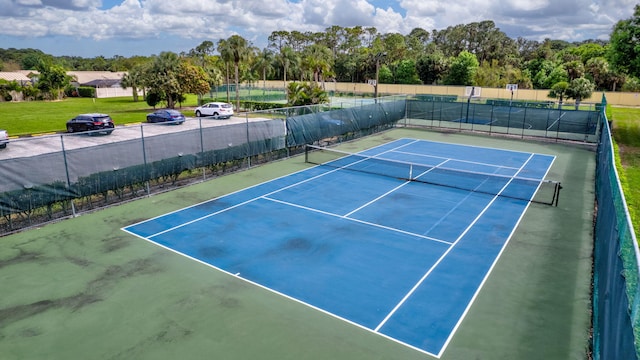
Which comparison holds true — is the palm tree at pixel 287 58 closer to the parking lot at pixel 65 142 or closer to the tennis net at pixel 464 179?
the parking lot at pixel 65 142

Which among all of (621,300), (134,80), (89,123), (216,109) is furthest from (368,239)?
(134,80)

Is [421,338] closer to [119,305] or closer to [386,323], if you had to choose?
[386,323]

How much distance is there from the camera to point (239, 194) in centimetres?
1758

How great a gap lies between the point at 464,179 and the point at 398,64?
65631mm

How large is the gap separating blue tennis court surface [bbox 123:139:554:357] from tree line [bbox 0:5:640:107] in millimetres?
18498

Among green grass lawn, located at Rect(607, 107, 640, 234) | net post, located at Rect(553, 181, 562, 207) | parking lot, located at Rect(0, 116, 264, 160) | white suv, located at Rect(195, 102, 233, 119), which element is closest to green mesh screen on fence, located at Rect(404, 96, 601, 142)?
green grass lawn, located at Rect(607, 107, 640, 234)

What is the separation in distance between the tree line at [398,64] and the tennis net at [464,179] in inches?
571

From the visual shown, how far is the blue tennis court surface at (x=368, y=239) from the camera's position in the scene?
961cm

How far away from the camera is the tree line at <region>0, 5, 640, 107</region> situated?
4525 centimetres

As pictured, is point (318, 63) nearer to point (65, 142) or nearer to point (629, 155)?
point (65, 142)

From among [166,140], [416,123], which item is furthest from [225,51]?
[166,140]

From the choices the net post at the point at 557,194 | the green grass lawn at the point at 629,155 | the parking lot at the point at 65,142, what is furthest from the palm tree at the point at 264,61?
the net post at the point at 557,194

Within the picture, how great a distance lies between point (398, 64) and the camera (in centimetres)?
8100

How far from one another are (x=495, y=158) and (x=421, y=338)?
1863 cm
